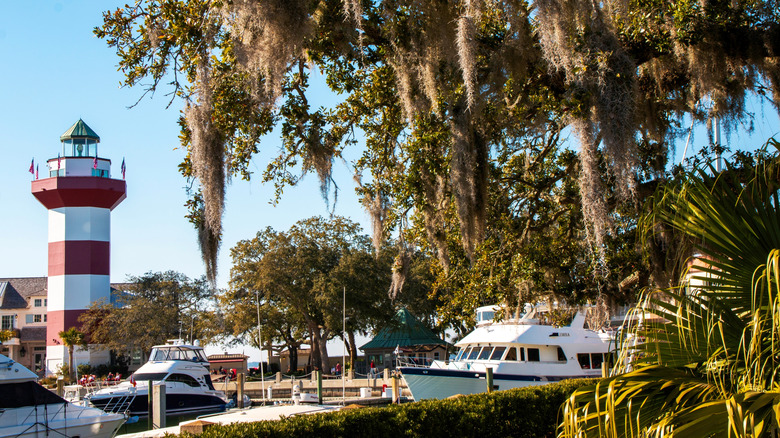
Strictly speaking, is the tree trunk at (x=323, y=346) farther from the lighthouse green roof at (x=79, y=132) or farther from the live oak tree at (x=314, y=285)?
the lighthouse green roof at (x=79, y=132)

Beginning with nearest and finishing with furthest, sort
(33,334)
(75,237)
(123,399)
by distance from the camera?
(123,399) → (75,237) → (33,334)

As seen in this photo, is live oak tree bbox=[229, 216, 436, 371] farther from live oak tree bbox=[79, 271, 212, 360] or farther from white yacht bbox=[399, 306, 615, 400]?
white yacht bbox=[399, 306, 615, 400]

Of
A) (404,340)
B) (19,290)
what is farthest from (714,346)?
(19,290)

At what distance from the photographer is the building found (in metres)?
47.8

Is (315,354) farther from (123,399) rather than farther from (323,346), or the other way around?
(123,399)

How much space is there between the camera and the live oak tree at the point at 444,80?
7301 millimetres

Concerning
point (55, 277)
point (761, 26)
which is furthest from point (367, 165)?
point (55, 277)

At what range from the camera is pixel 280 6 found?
6.82 metres

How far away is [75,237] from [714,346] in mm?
41817

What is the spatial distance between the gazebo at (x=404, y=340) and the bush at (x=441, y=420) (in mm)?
25224

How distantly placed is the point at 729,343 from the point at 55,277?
42592mm

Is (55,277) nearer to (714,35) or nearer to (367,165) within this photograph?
(367,165)

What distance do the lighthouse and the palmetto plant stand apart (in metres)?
41.1

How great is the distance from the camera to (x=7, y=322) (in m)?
50.2
